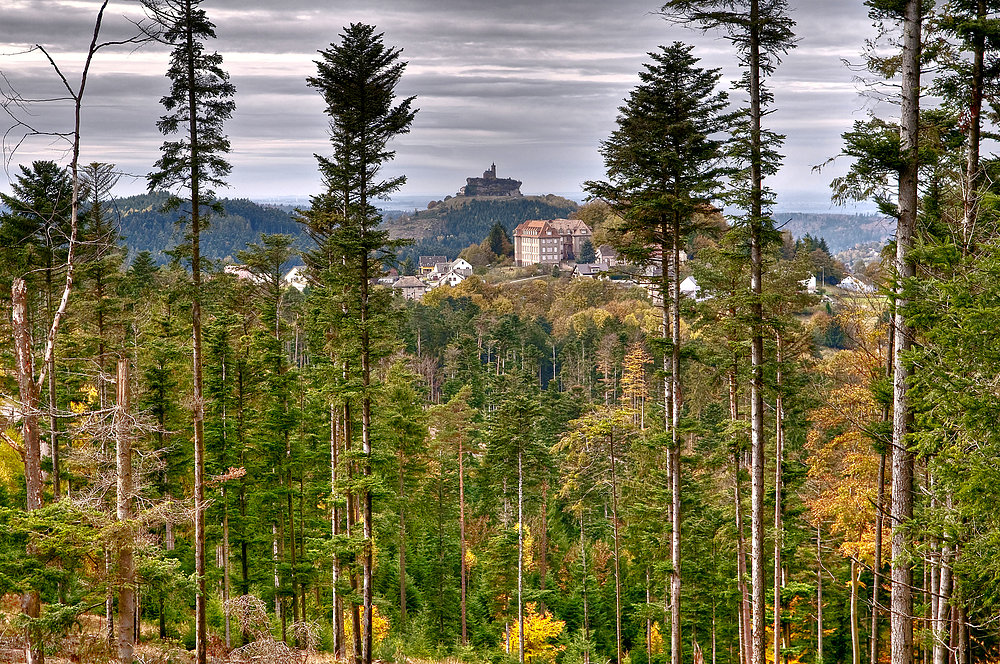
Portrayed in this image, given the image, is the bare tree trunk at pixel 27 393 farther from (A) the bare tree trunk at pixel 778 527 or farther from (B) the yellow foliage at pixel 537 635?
(B) the yellow foliage at pixel 537 635

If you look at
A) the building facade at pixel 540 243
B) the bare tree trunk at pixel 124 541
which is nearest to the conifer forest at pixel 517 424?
the bare tree trunk at pixel 124 541

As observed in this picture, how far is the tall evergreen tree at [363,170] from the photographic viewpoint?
1541cm

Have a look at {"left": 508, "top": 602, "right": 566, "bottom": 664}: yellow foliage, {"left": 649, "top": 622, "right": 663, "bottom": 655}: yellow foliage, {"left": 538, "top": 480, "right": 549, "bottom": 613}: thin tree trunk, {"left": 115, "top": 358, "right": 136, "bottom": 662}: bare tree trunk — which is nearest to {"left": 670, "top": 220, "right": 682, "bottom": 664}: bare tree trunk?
{"left": 115, "top": 358, "right": 136, "bottom": 662}: bare tree trunk

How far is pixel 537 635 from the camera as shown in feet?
95.1

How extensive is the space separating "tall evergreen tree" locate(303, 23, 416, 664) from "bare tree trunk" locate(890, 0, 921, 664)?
9810 mm

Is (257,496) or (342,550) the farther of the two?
(257,496)

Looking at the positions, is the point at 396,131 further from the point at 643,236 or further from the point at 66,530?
the point at 66,530

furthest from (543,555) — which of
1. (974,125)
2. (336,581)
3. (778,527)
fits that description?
(974,125)

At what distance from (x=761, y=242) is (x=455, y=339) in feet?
191

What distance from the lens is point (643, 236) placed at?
54.0ft

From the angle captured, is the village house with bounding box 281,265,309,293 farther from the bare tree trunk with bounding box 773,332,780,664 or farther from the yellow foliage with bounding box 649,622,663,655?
the yellow foliage with bounding box 649,622,663,655

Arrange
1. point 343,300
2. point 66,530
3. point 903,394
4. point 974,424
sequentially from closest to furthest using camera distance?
point 974,424, point 66,530, point 903,394, point 343,300

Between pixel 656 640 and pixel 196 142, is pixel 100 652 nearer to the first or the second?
pixel 196 142

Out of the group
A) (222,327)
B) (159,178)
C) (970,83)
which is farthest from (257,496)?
(970,83)
